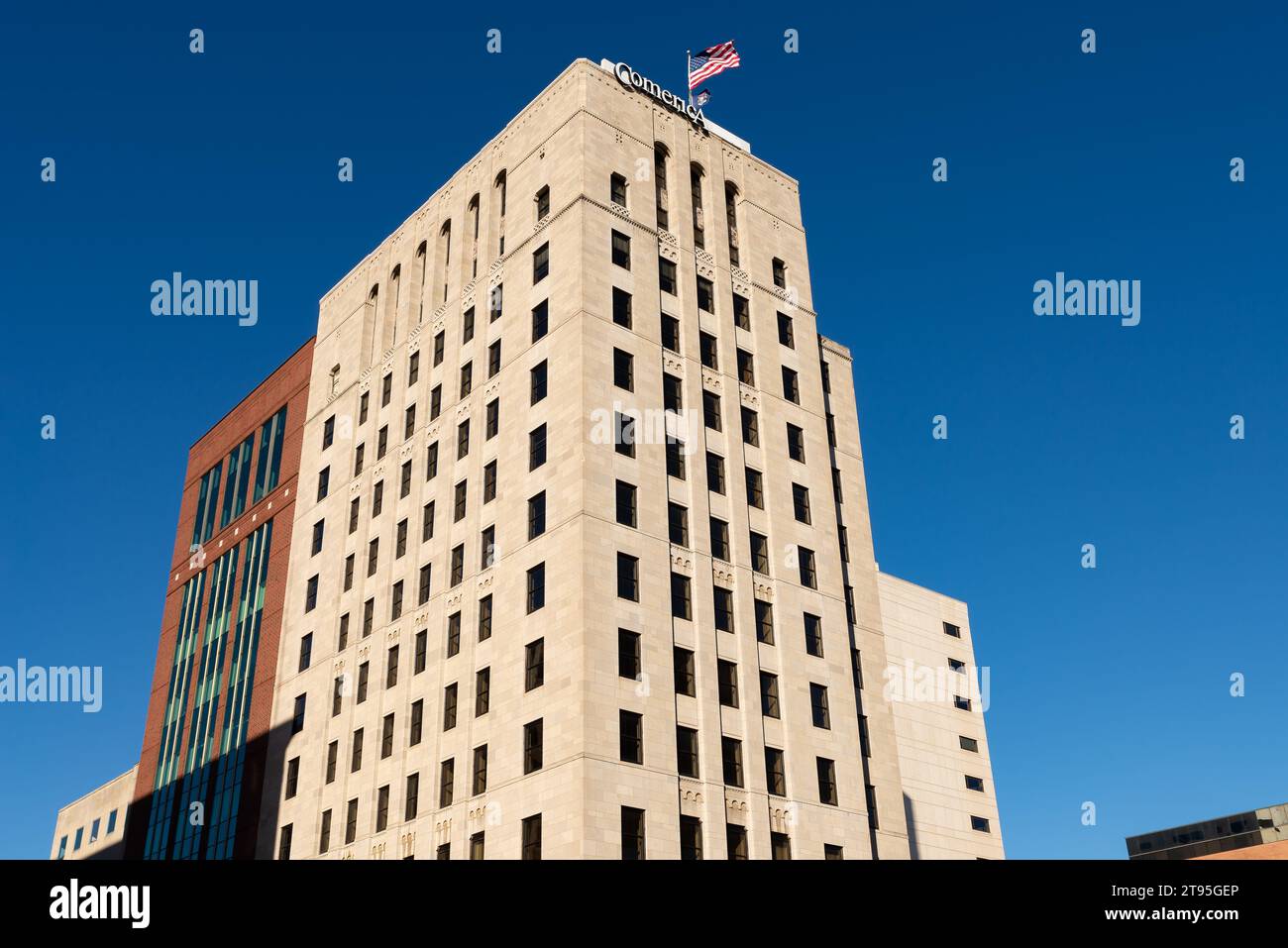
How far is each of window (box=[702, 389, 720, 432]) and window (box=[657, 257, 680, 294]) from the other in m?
6.30

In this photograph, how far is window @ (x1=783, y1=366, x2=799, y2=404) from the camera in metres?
68.5

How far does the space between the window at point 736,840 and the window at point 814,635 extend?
1132cm

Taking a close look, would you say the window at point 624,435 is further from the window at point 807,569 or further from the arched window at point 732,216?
the arched window at point 732,216

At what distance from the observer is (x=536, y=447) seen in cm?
5844

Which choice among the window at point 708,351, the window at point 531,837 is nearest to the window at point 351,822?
the window at point 531,837

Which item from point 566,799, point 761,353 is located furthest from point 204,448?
point 566,799

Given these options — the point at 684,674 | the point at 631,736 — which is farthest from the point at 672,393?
the point at 631,736

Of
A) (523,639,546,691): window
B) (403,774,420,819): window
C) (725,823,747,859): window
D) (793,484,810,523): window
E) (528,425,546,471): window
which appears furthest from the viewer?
(793,484,810,523): window

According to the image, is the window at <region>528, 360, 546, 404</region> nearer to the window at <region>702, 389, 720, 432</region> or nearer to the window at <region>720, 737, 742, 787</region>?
the window at <region>702, 389, 720, 432</region>

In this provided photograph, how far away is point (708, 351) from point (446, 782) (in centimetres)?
2680

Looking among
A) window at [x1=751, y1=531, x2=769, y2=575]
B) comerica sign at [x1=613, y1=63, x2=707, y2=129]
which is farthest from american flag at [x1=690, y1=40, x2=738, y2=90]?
window at [x1=751, y1=531, x2=769, y2=575]

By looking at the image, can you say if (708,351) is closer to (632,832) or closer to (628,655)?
(628,655)

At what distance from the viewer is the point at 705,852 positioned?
50.3 meters
